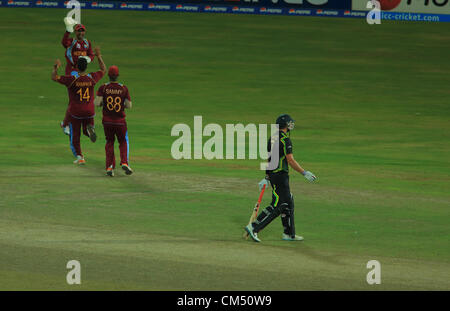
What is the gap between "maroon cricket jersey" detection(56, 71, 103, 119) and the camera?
18.5 meters

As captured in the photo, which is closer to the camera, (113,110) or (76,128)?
(113,110)

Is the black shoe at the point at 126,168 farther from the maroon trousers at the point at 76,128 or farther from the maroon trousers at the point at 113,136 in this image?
the maroon trousers at the point at 76,128

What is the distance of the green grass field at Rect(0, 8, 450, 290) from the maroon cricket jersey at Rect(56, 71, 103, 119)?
119 cm

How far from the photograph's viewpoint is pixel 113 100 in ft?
56.4

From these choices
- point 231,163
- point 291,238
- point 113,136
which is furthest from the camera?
point 231,163

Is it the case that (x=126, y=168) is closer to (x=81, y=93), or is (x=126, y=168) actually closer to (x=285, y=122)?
(x=81, y=93)

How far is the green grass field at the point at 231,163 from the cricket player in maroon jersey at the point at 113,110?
1.43 ft

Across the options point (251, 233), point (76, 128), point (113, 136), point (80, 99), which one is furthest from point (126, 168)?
point (251, 233)

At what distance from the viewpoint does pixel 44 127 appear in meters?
23.9

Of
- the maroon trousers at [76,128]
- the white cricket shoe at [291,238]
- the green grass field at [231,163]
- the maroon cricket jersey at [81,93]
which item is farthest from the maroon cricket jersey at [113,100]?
the white cricket shoe at [291,238]

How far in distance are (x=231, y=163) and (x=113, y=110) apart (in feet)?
11.7

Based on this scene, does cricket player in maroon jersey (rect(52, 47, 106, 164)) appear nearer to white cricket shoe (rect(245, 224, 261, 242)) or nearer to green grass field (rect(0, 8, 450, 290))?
green grass field (rect(0, 8, 450, 290))

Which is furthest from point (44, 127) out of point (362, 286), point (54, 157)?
point (362, 286)

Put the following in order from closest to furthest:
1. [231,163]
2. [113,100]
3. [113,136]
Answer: [113,100] → [113,136] → [231,163]
